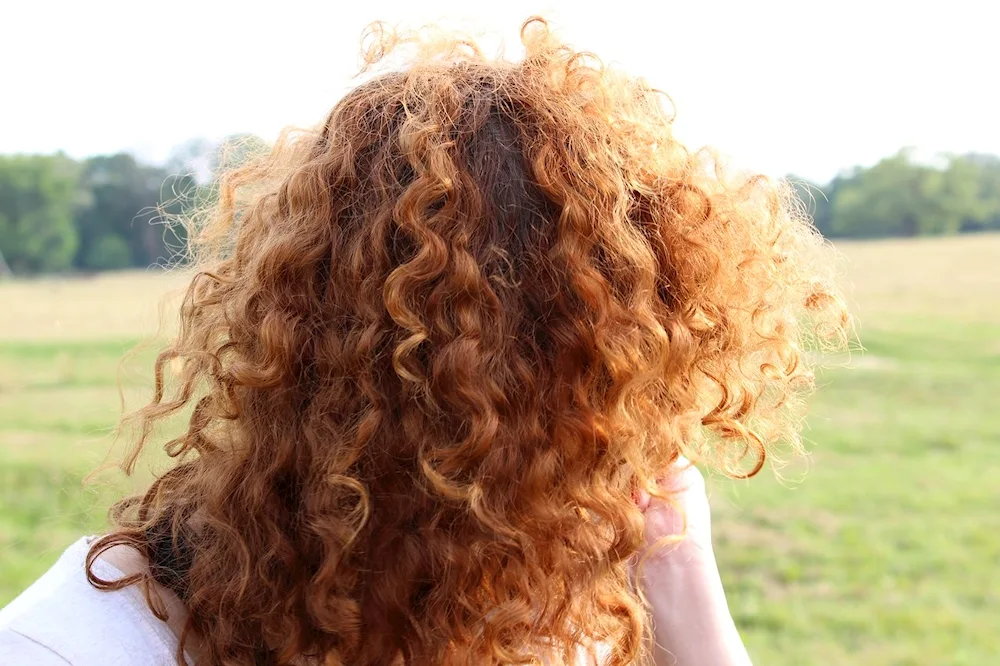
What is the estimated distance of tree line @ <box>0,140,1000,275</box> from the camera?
9938 millimetres

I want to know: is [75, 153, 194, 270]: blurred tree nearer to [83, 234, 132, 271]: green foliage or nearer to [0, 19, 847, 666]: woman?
[83, 234, 132, 271]: green foliage

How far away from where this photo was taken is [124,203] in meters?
9.95

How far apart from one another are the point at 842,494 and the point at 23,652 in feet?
16.8

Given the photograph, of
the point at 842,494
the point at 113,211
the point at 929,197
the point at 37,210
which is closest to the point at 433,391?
the point at 842,494

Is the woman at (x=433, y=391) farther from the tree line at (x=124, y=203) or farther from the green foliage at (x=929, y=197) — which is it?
the green foliage at (x=929, y=197)

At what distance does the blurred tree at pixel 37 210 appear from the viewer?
37.5 ft

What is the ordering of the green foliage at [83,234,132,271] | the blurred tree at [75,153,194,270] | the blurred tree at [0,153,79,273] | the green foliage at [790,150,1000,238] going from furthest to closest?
the green foliage at [790,150,1000,238]
the blurred tree at [0,153,79,273]
the green foliage at [83,234,132,271]
the blurred tree at [75,153,194,270]

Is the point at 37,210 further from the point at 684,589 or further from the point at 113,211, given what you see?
the point at 684,589

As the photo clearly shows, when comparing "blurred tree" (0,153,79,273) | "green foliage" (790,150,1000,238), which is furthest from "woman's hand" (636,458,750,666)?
"blurred tree" (0,153,79,273)

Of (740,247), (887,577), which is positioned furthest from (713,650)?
(887,577)

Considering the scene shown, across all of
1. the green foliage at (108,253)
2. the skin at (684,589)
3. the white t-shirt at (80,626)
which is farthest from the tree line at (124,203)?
the white t-shirt at (80,626)

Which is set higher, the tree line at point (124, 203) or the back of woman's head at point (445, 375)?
the back of woman's head at point (445, 375)

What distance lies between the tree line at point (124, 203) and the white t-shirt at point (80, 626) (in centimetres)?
745

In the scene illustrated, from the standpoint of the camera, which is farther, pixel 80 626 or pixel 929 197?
pixel 929 197
